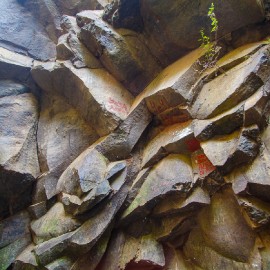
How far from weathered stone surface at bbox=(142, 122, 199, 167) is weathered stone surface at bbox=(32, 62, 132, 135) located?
880mm

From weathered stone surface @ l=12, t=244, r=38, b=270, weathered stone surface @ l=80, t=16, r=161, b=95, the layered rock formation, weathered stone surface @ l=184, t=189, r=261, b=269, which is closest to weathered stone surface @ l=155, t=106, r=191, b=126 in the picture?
the layered rock formation

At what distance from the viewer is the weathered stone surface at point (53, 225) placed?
4613mm

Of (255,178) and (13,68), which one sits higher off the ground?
(13,68)

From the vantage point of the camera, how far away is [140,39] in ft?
20.6

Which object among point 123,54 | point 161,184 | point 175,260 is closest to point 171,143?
point 161,184

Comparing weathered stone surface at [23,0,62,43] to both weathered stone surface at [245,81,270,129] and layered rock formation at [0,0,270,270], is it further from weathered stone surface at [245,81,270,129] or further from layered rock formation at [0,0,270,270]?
weathered stone surface at [245,81,270,129]

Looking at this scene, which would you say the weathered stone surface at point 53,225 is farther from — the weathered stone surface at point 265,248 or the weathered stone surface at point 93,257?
the weathered stone surface at point 265,248

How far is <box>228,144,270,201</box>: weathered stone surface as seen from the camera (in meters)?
3.66

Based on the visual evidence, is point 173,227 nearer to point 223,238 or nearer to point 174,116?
point 223,238

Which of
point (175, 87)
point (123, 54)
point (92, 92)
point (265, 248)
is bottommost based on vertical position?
point (265, 248)

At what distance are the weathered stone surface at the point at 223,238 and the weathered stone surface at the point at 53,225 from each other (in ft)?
7.08

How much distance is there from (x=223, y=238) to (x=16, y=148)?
4618 millimetres

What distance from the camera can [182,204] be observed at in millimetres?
4301

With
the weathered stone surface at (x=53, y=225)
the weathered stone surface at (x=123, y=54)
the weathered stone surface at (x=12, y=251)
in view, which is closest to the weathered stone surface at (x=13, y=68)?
the weathered stone surface at (x=123, y=54)
